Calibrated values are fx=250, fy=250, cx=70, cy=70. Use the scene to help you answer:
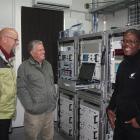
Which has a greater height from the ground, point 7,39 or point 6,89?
point 7,39

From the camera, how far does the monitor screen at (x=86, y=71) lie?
3207mm

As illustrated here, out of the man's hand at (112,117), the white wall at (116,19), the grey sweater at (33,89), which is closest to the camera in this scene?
the man's hand at (112,117)

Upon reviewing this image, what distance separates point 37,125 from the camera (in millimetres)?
2662

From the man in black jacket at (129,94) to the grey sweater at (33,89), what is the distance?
0.81m

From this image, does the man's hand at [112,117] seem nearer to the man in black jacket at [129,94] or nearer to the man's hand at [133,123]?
the man in black jacket at [129,94]

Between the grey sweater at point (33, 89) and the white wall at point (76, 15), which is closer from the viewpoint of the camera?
the grey sweater at point (33, 89)

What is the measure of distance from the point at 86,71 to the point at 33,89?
3.08 feet

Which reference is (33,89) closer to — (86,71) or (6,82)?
(6,82)

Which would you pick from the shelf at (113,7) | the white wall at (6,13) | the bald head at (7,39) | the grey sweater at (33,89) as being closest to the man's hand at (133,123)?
the grey sweater at (33,89)

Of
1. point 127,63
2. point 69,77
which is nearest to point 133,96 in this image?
point 127,63

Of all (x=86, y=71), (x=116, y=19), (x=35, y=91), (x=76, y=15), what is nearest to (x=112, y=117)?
(x=35, y=91)

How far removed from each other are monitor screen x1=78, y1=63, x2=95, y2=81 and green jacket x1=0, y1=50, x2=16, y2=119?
4.12ft

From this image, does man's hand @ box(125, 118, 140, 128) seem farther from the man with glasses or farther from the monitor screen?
the monitor screen

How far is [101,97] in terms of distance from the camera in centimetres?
288
